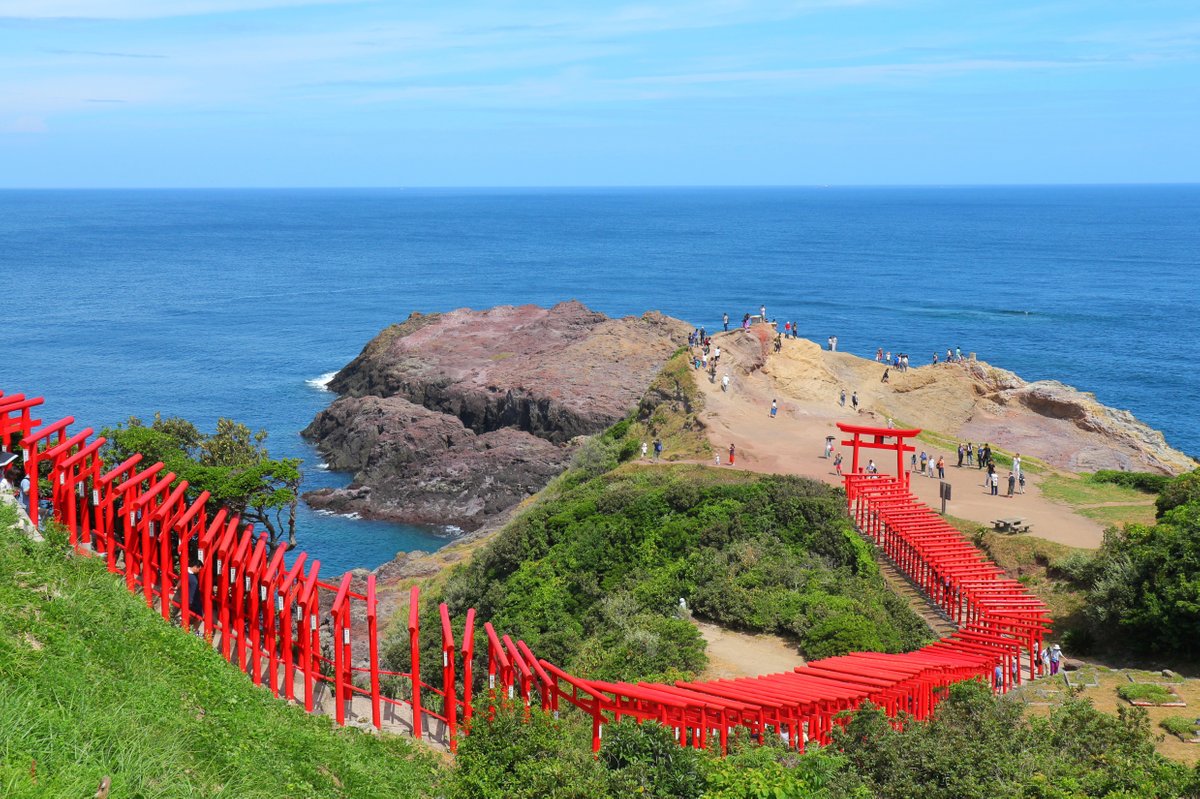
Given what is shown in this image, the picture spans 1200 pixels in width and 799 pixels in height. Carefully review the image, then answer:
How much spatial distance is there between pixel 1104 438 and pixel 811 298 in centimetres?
7159

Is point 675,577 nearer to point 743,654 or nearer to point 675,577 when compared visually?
point 675,577

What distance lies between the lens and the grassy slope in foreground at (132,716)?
1123 centimetres

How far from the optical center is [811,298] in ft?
414

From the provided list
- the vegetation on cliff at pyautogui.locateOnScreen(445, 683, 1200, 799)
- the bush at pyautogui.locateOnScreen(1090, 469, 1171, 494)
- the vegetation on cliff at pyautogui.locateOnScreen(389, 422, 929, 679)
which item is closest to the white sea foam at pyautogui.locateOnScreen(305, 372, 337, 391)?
the vegetation on cliff at pyautogui.locateOnScreen(389, 422, 929, 679)

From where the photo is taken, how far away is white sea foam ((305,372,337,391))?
81125mm

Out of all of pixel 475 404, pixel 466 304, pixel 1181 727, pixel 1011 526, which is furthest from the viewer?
pixel 466 304

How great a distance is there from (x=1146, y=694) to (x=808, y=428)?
25.6 m

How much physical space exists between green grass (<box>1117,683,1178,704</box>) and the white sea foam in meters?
66.1

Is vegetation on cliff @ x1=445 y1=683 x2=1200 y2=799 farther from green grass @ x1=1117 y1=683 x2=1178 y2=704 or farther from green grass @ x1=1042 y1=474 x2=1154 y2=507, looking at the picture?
green grass @ x1=1042 y1=474 x2=1154 y2=507

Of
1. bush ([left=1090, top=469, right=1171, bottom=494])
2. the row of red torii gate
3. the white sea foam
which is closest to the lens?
the row of red torii gate

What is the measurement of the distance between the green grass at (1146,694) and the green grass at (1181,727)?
1.19 metres

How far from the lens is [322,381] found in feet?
272

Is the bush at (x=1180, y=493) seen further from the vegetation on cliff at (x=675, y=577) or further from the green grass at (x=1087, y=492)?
the vegetation on cliff at (x=675, y=577)

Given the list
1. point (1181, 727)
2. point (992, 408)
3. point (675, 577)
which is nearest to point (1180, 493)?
point (1181, 727)
